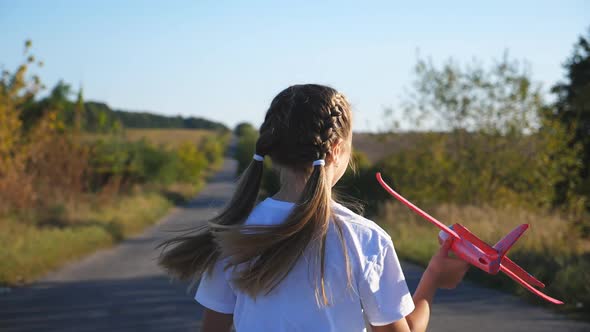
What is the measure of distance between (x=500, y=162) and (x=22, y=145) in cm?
1212

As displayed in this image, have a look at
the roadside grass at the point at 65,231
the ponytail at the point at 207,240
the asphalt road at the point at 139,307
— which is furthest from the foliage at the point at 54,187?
the ponytail at the point at 207,240

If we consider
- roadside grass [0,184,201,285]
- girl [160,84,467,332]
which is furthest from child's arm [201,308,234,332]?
roadside grass [0,184,201,285]

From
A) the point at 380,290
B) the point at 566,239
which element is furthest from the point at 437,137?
the point at 380,290

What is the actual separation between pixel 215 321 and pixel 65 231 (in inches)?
505

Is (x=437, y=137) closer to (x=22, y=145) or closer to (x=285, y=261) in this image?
(x=22, y=145)

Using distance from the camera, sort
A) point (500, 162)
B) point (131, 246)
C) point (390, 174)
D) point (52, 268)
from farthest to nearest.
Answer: point (390, 174), point (500, 162), point (131, 246), point (52, 268)

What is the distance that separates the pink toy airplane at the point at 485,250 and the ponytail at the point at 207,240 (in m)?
0.47

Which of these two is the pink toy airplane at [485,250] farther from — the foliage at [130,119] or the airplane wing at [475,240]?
the foliage at [130,119]

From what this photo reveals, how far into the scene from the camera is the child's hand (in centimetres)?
188

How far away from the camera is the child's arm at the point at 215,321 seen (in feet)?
6.46

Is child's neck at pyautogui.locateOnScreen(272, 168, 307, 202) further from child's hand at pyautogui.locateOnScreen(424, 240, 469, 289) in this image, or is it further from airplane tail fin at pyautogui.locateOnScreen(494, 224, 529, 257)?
airplane tail fin at pyautogui.locateOnScreen(494, 224, 529, 257)

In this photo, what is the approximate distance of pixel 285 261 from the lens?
1.80 metres

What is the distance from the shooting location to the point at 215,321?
197 centimetres

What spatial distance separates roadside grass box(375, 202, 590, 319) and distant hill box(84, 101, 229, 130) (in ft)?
47.2
